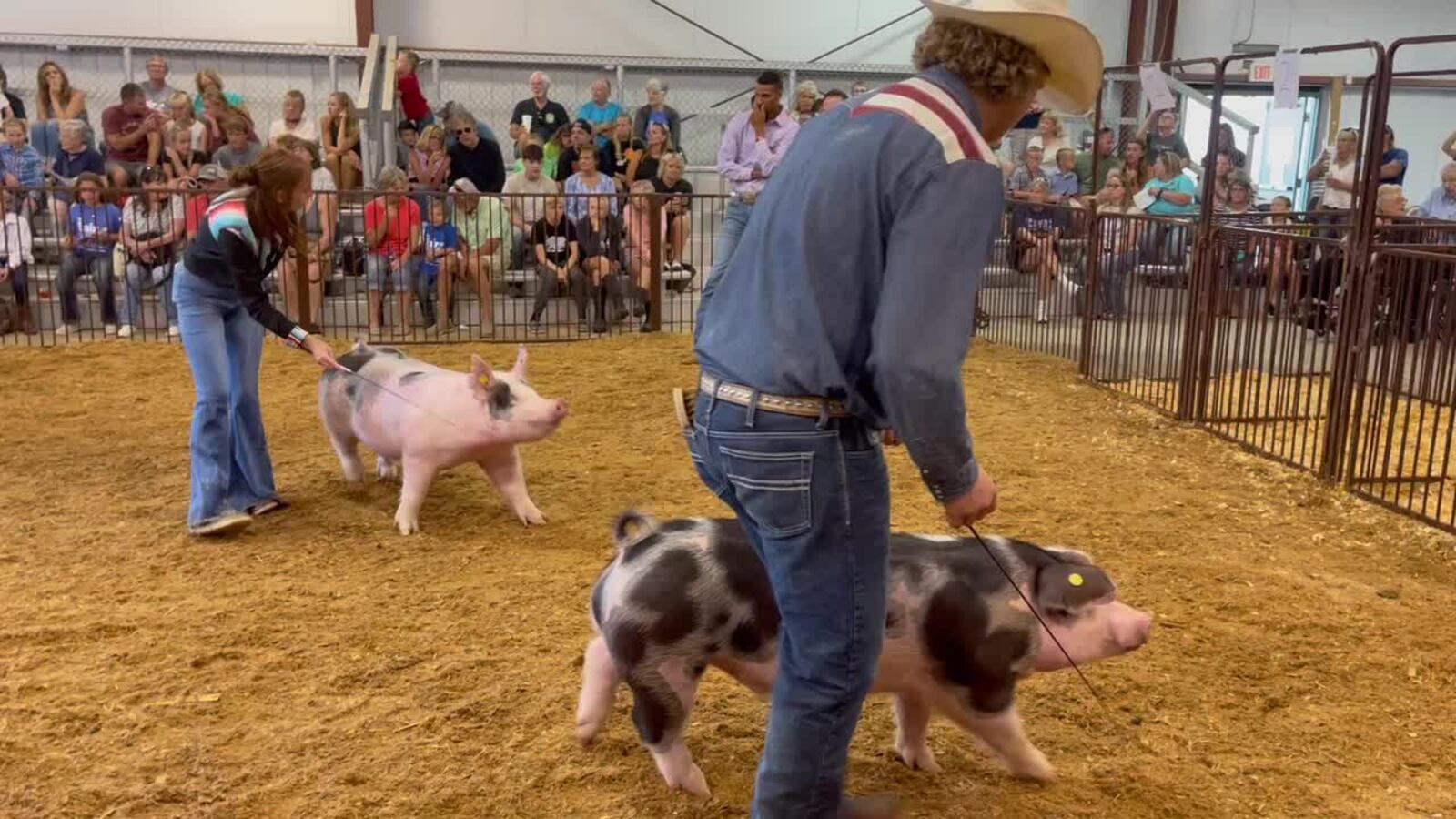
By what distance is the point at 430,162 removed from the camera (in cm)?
1092

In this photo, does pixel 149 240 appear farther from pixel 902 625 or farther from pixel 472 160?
pixel 902 625

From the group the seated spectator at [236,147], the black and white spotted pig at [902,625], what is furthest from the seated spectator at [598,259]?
the black and white spotted pig at [902,625]

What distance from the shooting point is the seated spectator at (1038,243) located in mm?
9406

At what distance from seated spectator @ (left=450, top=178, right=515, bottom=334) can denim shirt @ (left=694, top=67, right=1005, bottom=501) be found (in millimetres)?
8070

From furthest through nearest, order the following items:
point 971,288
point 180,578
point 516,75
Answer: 1. point 516,75
2. point 180,578
3. point 971,288

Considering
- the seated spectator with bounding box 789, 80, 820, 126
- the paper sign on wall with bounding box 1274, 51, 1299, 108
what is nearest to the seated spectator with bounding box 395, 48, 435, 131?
the seated spectator with bounding box 789, 80, 820, 126

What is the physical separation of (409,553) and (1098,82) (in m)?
3.44

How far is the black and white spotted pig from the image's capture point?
2.90 metres

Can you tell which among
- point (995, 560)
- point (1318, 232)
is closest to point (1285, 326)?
point (1318, 232)

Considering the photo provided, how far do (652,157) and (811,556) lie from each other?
9700 mm

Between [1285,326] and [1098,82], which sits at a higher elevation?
[1098,82]

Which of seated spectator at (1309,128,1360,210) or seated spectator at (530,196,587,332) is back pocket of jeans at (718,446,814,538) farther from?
seated spectator at (1309,128,1360,210)

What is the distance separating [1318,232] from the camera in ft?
28.7

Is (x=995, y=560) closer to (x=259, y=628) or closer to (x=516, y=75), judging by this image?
(x=259, y=628)
